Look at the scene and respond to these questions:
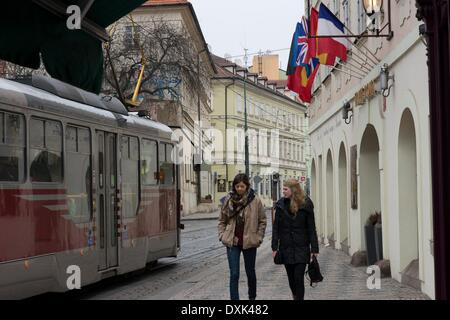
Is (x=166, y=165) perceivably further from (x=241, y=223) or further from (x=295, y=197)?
(x=295, y=197)

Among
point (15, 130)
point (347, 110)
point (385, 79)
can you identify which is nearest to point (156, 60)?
point (347, 110)

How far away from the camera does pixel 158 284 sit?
45.7 feet

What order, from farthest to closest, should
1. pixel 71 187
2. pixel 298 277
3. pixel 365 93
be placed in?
1. pixel 365 93
2. pixel 71 187
3. pixel 298 277

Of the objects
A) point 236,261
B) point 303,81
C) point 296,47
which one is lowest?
point 236,261

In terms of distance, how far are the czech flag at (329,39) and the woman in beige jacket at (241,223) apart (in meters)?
5.95

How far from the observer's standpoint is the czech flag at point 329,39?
14.6m

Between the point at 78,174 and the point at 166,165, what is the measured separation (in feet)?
15.9

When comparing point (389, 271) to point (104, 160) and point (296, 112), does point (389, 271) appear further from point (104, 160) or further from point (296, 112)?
point (296, 112)

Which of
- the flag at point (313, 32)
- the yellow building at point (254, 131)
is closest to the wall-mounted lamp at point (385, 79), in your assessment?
the flag at point (313, 32)

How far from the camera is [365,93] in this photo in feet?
50.2

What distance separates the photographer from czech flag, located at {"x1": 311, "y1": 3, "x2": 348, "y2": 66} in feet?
47.8

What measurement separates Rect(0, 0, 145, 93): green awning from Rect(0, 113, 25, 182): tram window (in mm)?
3306
